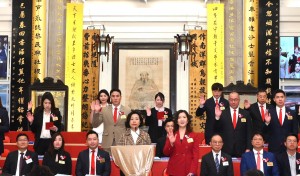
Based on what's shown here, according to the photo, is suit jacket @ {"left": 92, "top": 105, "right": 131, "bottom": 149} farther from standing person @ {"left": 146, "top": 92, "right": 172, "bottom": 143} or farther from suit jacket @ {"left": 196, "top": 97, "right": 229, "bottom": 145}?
suit jacket @ {"left": 196, "top": 97, "right": 229, "bottom": 145}

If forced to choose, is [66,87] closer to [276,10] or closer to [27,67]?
[27,67]

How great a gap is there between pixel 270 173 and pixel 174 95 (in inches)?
308

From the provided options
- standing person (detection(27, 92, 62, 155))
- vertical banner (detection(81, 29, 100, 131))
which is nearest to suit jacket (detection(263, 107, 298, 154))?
standing person (detection(27, 92, 62, 155))

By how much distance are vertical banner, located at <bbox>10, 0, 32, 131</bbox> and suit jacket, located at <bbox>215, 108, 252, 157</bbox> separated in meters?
5.12

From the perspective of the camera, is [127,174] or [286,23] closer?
[127,174]

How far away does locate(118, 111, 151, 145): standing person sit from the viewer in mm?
6758

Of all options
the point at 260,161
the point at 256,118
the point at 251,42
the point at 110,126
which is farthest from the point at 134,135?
the point at 251,42

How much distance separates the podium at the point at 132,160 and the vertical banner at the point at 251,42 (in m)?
6.30

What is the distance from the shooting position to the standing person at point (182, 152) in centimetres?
648

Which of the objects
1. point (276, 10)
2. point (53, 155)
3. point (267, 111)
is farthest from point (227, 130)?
point (276, 10)

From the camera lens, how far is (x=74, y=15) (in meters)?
11.7

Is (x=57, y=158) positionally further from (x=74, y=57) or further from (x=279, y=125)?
(x=74, y=57)

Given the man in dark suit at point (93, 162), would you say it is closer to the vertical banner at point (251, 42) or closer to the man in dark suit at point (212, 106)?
the man in dark suit at point (212, 106)

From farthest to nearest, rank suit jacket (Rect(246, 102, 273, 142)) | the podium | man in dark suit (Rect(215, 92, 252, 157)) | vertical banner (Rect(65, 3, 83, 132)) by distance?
vertical banner (Rect(65, 3, 83, 132)) → suit jacket (Rect(246, 102, 273, 142)) → man in dark suit (Rect(215, 92, 252, 157)) → the podium
